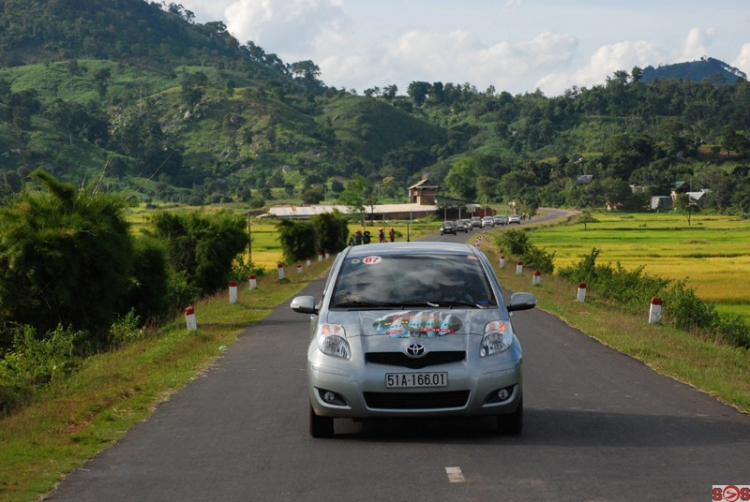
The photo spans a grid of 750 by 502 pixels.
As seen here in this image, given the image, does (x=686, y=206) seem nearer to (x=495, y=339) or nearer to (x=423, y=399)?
(x=495, y=339)

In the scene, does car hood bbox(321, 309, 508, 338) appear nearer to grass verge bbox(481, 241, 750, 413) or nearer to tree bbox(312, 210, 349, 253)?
grass verge bbox(481, 241, 750, 413)

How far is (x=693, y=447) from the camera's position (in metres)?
8.13

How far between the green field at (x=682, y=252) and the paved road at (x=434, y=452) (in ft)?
58.7

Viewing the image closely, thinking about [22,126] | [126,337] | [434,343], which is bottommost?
[126,337]

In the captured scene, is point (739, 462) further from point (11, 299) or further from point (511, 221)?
point (511, 221)

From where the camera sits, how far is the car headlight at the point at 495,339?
8.59 m

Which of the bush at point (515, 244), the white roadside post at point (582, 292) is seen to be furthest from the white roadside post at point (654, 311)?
the bush at point (515, 244)

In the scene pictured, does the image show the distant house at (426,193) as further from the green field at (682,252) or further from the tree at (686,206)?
the green field at (682,252)

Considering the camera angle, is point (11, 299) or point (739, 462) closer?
point (739, 462)

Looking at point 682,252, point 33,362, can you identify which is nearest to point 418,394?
point 33,362

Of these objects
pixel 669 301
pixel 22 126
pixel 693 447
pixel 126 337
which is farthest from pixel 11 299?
pixel 22 126

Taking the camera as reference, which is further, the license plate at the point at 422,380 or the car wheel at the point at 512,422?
the car wheel at the point at 512,422

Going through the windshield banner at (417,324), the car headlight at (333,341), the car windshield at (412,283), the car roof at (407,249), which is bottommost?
the car headlight at (333,341)

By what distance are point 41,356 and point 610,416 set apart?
32.3ft
